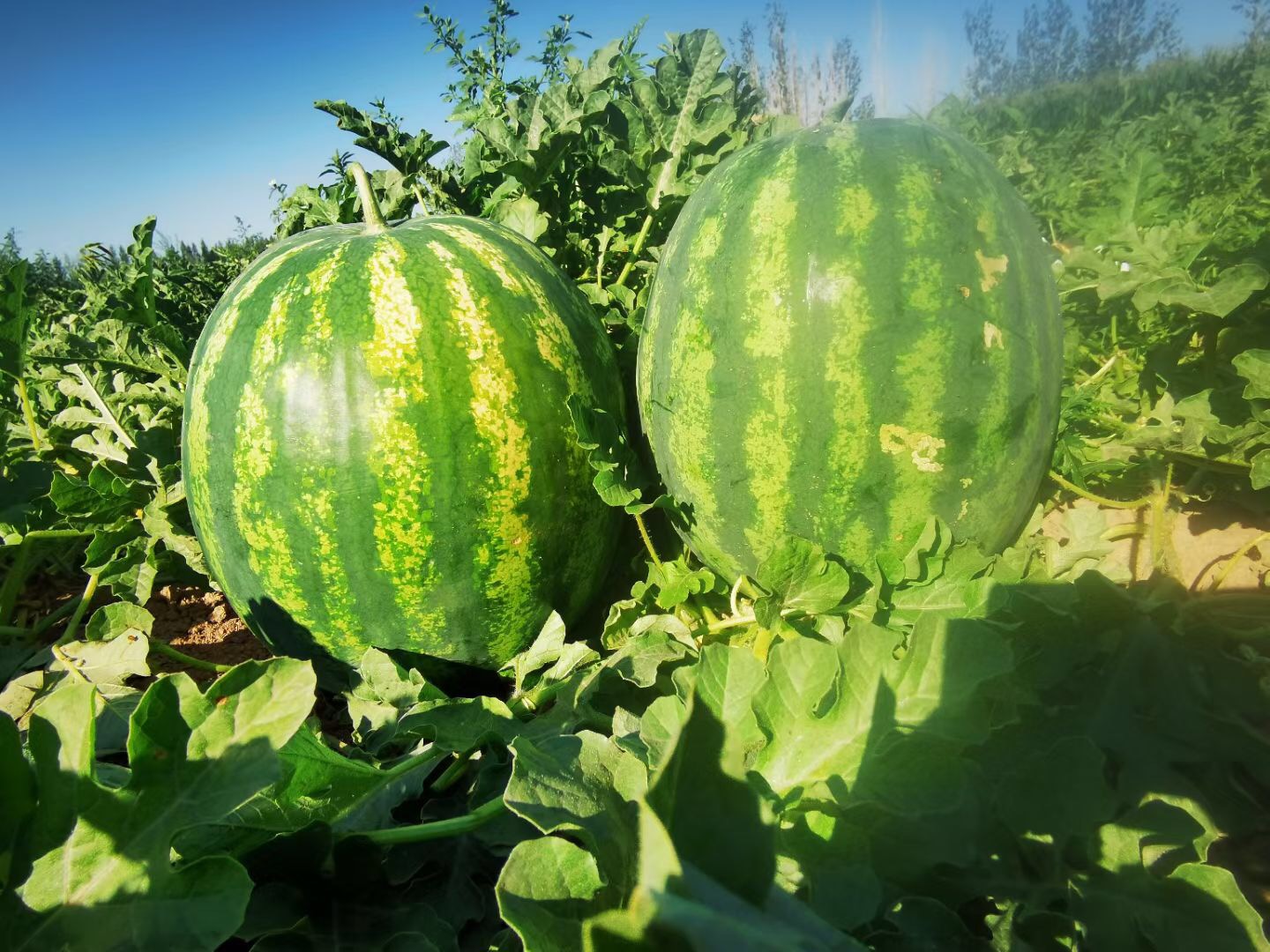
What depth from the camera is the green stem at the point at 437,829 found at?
3.33ft

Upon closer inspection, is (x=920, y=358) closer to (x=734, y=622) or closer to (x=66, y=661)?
(x=734, y=622)

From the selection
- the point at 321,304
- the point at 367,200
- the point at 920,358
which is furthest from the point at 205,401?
the point at 920,358

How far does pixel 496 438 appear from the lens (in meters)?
1.58

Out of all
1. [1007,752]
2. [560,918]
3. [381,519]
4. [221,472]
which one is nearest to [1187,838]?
[1007,752]

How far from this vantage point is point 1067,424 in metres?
2.11

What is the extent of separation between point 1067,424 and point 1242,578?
0.52 m

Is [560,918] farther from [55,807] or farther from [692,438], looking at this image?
[692,438]

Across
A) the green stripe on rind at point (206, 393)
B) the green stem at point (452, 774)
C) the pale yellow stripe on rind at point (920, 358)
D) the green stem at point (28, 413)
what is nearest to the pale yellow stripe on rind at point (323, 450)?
the green stripe on rind at point (206, 393)

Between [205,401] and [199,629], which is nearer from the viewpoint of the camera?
[205,401]

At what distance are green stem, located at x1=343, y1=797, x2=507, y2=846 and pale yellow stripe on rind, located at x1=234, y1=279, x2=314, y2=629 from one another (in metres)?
0.73

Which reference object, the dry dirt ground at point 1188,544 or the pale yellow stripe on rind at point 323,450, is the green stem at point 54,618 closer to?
the pale yellow stripe on rind at point 323,450

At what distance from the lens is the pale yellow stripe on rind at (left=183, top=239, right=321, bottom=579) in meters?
1.68

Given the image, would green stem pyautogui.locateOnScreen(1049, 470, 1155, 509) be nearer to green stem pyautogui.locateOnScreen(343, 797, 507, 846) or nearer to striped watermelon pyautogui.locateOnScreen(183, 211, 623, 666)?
striped watermelon pyautogui.locateOnScreen(183, 211, 623, 666)

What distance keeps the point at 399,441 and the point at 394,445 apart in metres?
0.01
